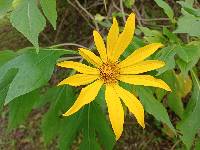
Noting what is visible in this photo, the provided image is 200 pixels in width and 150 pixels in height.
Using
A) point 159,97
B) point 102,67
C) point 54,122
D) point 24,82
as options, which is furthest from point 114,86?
point 54,122

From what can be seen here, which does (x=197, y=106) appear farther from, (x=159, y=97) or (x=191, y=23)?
(x=191, y=23)

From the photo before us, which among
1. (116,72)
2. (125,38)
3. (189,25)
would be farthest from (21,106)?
(189,25)

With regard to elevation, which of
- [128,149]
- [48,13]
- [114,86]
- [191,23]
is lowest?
[128,149]

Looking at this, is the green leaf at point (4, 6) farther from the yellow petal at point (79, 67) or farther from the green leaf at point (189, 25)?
the green leaf at point (189, 25)

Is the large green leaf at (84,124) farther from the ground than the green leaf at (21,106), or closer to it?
closer to it

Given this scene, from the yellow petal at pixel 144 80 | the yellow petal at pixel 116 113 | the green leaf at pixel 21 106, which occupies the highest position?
the yellow petal at pixel 144 80

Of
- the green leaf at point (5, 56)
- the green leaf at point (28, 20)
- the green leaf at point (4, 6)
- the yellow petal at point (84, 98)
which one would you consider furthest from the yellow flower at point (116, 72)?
the green leaf at point (5, 56)

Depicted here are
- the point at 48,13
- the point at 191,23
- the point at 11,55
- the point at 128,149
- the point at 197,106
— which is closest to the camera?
the point at 48,13
